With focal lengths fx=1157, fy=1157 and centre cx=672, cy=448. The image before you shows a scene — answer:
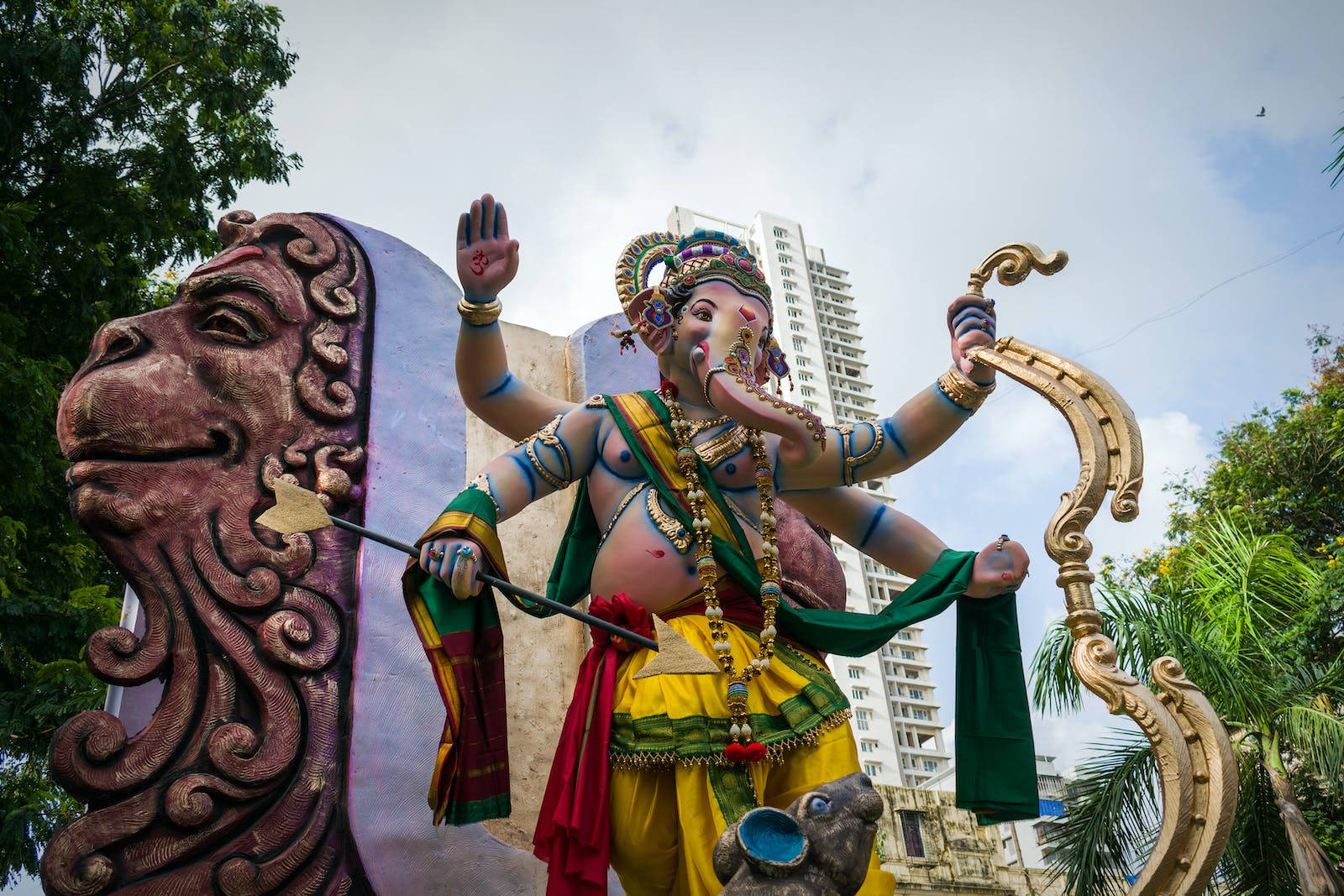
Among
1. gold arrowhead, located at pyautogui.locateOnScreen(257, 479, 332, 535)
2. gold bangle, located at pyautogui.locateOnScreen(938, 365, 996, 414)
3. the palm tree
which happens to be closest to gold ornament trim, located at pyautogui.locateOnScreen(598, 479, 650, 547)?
gold arrowhead, located at pyautogui.locateOnScreen(257, 479, 332, 535)

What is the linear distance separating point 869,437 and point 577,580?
1.03m

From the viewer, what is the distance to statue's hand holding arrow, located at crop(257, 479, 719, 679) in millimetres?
2930

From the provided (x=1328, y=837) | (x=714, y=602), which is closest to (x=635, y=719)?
(x=714, y=602)

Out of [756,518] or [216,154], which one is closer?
[756,518]

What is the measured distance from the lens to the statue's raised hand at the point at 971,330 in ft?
11.7

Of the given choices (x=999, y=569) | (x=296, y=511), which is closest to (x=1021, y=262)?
(x=999, y=569)

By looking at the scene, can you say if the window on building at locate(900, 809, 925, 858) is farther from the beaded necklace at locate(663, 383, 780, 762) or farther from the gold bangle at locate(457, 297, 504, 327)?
the gold bangle at locate(457, 297, 504, 327)

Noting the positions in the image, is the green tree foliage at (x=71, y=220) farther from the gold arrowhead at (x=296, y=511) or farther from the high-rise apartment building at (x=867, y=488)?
the high-rise apartment building at (x=867, y=488)

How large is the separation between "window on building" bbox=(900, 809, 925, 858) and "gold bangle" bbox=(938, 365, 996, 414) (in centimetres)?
600

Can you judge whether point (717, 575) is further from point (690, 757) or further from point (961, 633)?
point (961, 633)

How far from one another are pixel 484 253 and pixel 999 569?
182 centimetres

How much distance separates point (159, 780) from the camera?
3.21m

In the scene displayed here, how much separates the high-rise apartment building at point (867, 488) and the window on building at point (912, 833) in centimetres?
2525

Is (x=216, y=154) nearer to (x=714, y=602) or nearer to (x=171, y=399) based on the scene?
(x=171, y=399)
